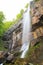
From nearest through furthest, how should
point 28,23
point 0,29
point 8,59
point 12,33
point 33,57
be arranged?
point 33,57 → point 8,59 → point 28,23 → point 12,33 → point 0,29

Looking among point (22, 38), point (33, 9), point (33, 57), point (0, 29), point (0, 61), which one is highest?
point (0, 29)

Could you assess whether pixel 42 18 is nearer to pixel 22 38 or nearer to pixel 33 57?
pixel 22 38

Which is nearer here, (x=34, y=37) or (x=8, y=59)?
(x=8, y=59)

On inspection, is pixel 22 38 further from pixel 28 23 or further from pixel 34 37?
pixel 34 37

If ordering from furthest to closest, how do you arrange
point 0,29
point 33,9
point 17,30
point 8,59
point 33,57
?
point 0,29
point 17,30
point 33,9
point 8,59
point 33,57

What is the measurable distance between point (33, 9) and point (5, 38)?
14.0 metres

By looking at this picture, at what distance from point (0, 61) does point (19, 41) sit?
824 cm

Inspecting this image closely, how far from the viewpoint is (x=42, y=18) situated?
113 ft

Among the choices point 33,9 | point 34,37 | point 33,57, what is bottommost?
point 33,57

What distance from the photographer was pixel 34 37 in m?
34.2

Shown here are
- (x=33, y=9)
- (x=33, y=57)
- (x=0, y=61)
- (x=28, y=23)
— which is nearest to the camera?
(x=33, y=57)

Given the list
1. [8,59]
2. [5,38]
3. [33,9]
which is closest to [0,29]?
[5,38]

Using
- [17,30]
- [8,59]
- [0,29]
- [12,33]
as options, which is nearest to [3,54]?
[8,59]

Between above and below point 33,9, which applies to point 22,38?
below
